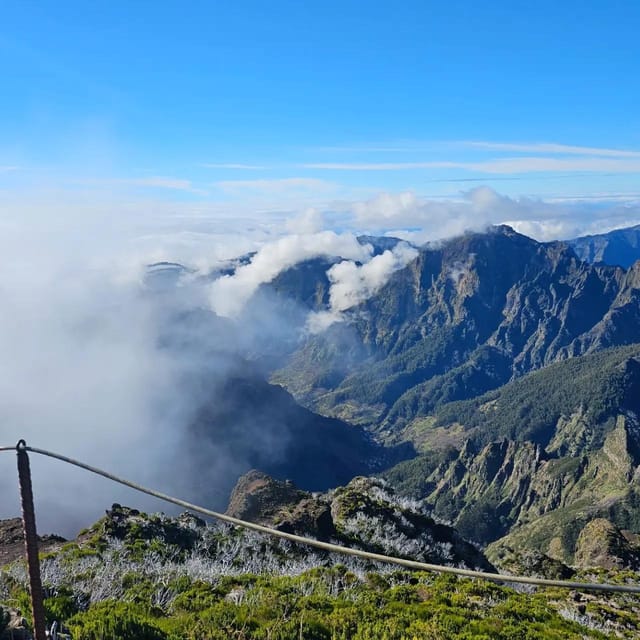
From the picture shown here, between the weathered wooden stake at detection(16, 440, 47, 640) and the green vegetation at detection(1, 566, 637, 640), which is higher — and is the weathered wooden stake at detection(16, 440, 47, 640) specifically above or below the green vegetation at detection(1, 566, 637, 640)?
above

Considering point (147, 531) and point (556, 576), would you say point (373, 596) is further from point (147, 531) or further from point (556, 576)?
point (556, 576)

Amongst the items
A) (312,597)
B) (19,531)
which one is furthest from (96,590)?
(19,531)

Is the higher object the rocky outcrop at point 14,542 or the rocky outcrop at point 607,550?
the rocky outcrop at point 14,542

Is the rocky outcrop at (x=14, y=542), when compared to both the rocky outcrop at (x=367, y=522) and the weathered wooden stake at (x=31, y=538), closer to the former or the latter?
the rocky outcrop at (x=367, y=522)

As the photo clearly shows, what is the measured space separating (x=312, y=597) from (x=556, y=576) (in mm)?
48668

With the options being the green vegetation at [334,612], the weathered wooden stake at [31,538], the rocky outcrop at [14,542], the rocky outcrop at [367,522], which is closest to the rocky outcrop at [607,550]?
the rocky outcrop at [367,522]

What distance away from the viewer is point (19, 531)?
1859 inches

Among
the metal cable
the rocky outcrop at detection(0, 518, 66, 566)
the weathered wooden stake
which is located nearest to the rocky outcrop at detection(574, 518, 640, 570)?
the rocky outcrop at detection(0, 518, 66, 566)

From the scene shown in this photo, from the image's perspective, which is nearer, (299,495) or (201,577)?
(201,577)

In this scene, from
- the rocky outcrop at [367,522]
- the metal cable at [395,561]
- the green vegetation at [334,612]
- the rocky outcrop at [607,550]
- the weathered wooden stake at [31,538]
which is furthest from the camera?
the rocky outcrop at [607,550]

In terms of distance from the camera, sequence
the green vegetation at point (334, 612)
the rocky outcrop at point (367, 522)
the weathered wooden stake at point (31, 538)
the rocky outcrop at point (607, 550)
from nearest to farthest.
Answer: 1. the weathered wooden stake at point (31, 538)
2. the green vegetation at point (334, 612)
3. the rocky outcrop at point (367, 522)
4. the rocky outcrop at point (607, 550)

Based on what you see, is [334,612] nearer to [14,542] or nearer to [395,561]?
[395,561]

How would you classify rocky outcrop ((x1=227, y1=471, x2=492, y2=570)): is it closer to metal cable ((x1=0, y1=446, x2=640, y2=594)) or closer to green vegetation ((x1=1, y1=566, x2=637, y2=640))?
green vegetation ((x1=1, y1=566, x2=637, y2=640))

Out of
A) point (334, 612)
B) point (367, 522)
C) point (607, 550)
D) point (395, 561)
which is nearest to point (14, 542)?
point (367, 522)
